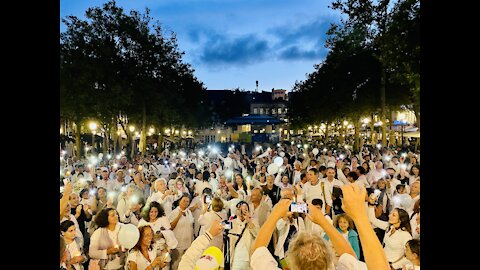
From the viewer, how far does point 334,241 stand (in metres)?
3.31

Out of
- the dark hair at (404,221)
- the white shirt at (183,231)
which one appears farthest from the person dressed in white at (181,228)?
the dark hair at (404,221)

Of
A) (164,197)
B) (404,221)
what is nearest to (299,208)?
(404,221)

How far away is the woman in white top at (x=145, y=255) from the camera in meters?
5.16

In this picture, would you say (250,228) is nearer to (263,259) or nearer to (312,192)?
(263,259)

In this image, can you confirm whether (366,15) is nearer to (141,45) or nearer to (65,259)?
(141,45)

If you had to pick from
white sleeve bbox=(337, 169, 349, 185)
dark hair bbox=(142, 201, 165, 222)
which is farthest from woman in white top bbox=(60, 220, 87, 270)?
white sleeve bbox=(337, 169, 349, 185)

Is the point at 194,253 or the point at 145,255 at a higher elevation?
the point at 194,253

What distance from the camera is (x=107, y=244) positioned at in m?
5.89

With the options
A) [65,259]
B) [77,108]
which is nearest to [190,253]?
[65,259]

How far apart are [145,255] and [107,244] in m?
0.89

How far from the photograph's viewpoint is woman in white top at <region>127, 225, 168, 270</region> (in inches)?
203

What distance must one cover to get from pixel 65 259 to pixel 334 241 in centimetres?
359

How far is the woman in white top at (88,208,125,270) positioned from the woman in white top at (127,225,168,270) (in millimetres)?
549
